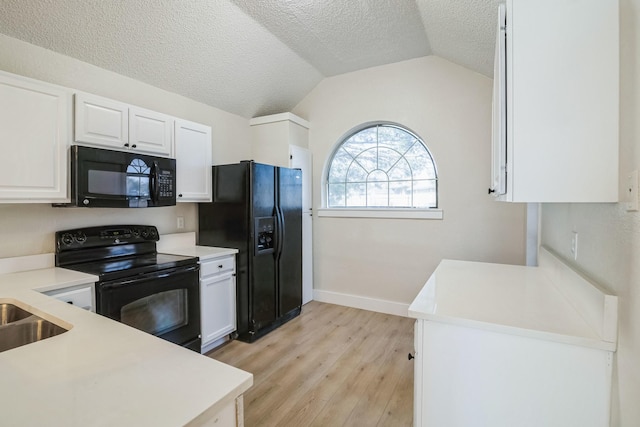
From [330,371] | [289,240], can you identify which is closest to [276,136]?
[289,240]

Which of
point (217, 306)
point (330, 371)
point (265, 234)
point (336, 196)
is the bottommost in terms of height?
point (330, 371)

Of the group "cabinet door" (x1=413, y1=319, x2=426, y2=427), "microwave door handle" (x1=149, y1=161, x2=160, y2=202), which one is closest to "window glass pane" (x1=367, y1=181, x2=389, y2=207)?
"microwave door handle" (x1=149, y1=161, x2=160, y2=202)

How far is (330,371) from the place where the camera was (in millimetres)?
2381

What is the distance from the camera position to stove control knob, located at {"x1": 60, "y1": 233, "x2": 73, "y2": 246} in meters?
2.15

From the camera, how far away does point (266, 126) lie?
3793 mm

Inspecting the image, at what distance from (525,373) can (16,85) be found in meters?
2.85

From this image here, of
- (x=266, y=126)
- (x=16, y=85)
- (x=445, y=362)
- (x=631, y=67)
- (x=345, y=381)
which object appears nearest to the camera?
(x=631, y=67)

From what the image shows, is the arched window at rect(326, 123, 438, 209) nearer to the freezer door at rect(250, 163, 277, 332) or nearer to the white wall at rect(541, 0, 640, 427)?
the freezer door at rect(250, 163, 277, 332)

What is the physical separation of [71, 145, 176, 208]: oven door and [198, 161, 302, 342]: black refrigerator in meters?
0.54

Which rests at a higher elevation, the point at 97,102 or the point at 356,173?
the point at 97,102

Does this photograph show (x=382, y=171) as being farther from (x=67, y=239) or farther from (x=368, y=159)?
(x=67, y=239)

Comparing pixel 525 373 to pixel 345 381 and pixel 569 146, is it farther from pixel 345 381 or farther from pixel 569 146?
pixel 345 381

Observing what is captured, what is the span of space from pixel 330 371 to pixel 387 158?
7.93 feet

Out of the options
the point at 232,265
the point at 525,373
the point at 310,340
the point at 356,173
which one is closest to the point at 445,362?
the point at 525,373
